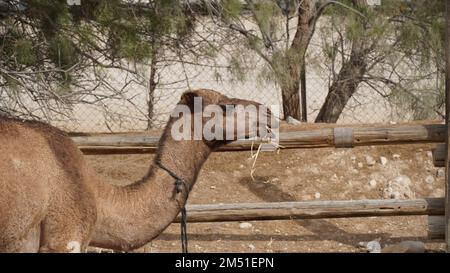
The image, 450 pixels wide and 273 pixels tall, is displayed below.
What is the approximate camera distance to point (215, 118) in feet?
20.5

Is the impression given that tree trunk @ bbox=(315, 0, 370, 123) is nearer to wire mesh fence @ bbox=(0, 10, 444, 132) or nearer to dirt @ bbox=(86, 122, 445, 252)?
wire mesh fence @ bbox=(0, 10, 444, 132)

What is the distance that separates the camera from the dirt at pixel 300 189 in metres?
8.52

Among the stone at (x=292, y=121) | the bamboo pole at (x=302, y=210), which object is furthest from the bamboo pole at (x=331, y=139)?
the stone at (x=292, y=121)

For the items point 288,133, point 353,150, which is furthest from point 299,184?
point 288,133

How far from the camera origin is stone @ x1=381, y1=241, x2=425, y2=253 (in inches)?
310

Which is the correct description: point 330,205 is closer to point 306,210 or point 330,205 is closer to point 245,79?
point 306,210

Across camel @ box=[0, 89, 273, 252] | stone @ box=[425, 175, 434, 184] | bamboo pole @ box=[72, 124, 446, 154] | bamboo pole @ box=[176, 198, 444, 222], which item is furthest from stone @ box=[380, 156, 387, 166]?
camel @ box=[0, 89, 273, 252]

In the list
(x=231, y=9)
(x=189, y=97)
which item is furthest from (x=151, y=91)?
(x=189, y=97)

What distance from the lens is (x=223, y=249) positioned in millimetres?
8344

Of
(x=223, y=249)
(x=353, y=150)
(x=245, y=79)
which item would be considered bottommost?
(x=223, y=249)

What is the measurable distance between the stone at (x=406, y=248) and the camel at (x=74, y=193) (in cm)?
226

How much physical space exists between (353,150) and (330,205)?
1.97m

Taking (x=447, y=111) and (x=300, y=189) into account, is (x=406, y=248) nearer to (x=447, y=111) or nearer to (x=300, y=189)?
(x=447, y=111)

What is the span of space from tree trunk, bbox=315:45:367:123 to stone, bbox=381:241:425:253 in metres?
3.19
